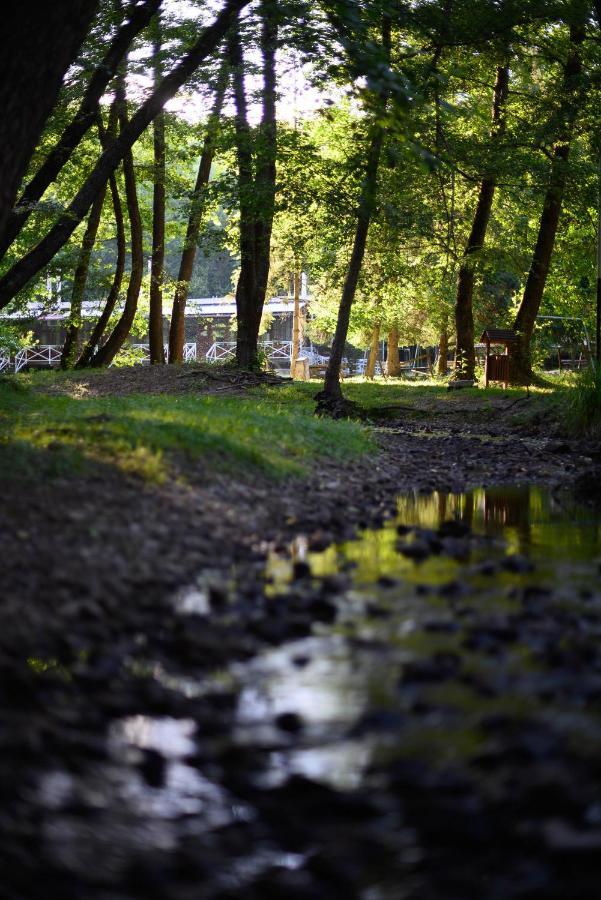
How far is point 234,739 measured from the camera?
3803mm

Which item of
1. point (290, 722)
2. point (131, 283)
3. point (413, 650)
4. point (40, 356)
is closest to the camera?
point (290, 722)

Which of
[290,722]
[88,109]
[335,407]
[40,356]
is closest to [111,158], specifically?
[88,109]

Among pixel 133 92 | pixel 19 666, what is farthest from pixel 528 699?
pixel 133 92

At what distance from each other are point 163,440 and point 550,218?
863 inches

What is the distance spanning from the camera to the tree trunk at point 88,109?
14203 mm

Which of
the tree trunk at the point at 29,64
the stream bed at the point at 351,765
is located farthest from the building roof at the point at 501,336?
the stream bed at the point at 351,765

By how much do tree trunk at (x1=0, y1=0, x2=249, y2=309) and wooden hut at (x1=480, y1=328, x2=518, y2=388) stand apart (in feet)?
52.2

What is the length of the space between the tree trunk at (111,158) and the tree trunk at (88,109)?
44cm

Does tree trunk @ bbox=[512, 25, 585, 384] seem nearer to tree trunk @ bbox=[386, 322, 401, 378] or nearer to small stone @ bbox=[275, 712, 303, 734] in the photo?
small stone @ bbox=[275, 712, 303, 734]

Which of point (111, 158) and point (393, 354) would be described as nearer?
point (111, 158)

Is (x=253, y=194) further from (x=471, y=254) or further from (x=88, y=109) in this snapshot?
(x=88, y=109)

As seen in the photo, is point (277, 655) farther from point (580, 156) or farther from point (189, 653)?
point (580, 156)

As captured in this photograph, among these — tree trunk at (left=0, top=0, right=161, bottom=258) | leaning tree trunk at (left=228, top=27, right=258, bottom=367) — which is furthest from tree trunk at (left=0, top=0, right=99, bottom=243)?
leaning tree trunk at (left=228, top=27, right=258, bottom=367)

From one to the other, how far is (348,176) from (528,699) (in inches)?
814
